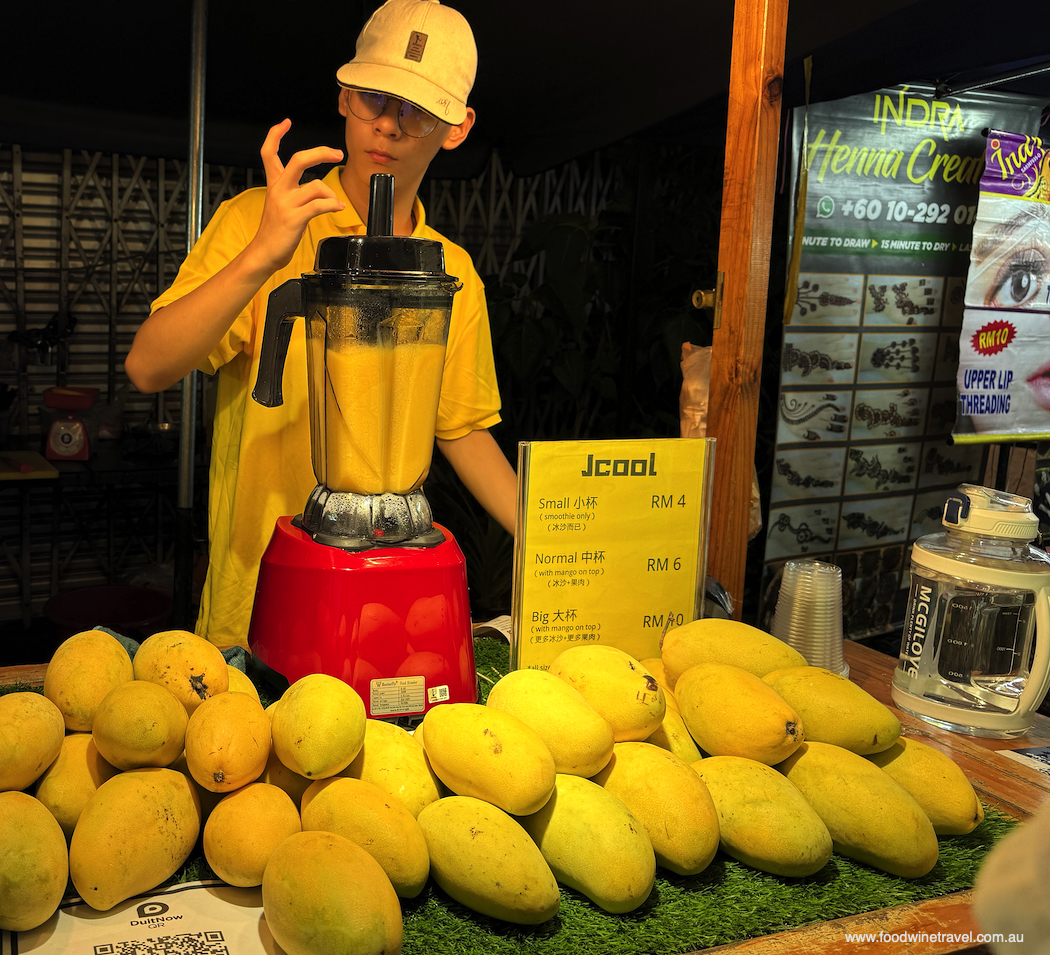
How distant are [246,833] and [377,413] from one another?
521 millimetres

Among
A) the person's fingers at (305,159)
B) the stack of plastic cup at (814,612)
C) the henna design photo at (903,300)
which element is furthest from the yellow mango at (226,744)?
the henna design photo at (903,300)

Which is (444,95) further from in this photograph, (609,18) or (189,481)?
(189,481)

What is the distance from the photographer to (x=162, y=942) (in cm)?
58

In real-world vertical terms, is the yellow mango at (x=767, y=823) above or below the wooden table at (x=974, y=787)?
above

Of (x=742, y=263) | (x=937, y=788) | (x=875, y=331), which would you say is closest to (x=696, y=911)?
(x=937, y=788)

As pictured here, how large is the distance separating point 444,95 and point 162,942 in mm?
1017

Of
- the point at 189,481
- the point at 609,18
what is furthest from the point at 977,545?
the point at 189,481

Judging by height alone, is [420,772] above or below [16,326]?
below

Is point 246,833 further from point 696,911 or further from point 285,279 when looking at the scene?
point 285,279

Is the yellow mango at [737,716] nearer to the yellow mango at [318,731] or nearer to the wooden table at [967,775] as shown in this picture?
the wooden table at [967,775]

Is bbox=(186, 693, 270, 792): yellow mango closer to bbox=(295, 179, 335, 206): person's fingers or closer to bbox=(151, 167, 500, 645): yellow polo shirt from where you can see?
bbox=(295, 179, 335, 206): person's fingers

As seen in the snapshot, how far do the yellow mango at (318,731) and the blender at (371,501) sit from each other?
22 cm

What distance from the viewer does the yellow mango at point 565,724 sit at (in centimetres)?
70

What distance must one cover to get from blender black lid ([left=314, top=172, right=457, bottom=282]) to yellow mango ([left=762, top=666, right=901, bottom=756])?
561 mm
